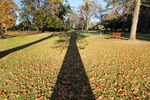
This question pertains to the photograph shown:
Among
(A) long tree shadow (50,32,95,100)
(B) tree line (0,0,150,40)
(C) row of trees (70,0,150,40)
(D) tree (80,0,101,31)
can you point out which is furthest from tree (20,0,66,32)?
(A) long tree shadow (50,32,95,100)

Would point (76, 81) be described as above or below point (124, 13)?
below

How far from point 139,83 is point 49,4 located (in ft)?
108

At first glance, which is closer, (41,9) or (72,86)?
(72,86)

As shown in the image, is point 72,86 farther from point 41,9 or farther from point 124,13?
point 41,9

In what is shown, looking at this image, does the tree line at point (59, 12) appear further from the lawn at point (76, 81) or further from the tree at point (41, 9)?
the lawn at point (76, 81)

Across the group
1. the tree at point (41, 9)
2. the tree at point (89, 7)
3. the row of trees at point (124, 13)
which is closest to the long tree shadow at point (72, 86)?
the row of trees at point (124, 13)

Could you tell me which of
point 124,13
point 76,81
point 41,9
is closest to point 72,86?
point 76,81

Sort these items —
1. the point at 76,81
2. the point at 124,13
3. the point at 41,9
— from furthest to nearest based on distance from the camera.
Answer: the point at 41,9 < the point at 124,13 < the point at 76,81

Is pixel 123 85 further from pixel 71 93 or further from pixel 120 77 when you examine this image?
pixel 71 93

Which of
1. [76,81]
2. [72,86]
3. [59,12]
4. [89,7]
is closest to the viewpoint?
[72,86]

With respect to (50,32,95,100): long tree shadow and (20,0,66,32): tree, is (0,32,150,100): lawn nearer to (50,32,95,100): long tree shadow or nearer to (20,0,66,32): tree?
(50,32,95,100): long tree shadow

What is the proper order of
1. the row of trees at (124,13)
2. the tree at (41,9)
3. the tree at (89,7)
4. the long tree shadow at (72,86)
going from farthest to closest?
the tree at (89,7) → the tree at (41,9) → the row of trees at (124,13) → the long tree shadow at (72,86)

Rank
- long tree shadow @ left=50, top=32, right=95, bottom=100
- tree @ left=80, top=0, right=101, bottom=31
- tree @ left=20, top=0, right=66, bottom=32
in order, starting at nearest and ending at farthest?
long tree shadow @ left=50, top=32, right=95, bottom=100, tree @ left=20, top=0, right=66, bottom=32, tree @ left=80, top=0, right=101, bottom=31

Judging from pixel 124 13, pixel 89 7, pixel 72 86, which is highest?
pixel 89 7
